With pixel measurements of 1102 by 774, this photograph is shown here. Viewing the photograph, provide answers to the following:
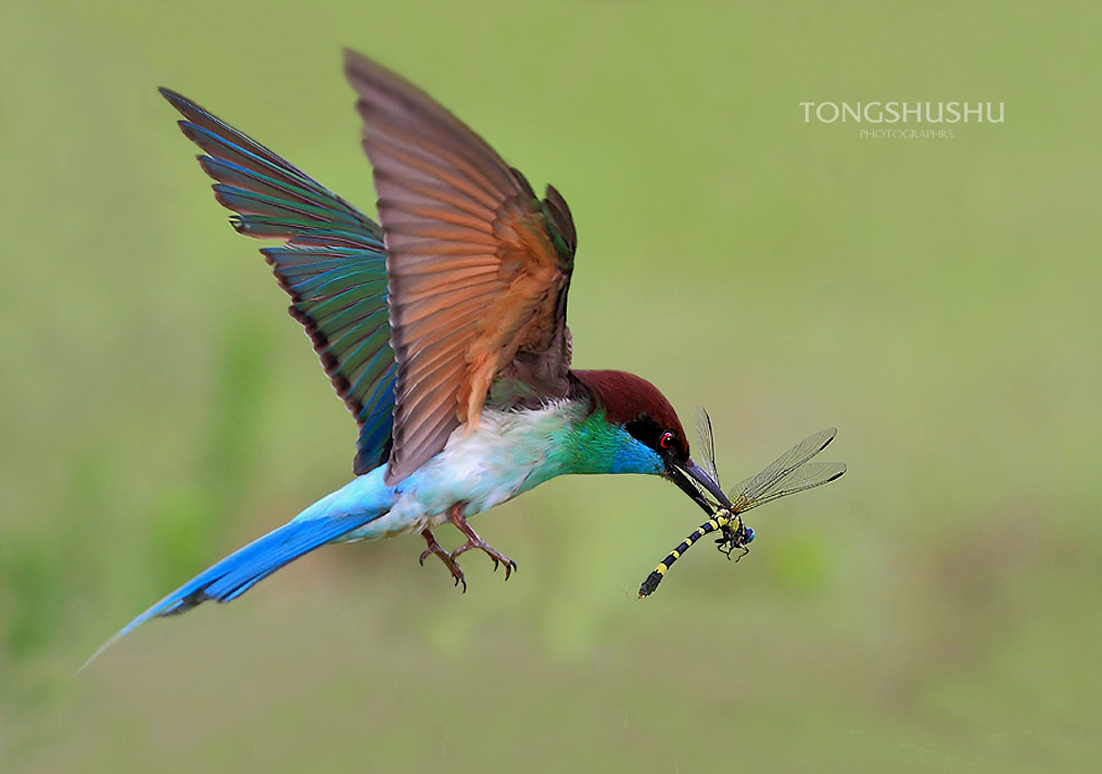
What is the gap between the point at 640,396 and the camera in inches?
112

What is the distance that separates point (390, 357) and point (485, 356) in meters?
0.50

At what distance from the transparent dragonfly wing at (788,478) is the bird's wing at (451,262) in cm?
70

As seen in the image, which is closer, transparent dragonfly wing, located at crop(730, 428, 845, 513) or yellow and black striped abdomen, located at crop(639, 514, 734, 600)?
yellow and black striped abdomen, located at crop(639, 514, 734, 600)

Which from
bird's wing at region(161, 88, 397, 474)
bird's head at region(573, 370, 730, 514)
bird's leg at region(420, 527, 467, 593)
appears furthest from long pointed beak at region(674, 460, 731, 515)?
bird's wing at region(161, 88, 397, 474)

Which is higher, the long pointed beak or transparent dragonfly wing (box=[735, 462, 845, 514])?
the long pointed beak

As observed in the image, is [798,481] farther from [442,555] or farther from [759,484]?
[442,555]

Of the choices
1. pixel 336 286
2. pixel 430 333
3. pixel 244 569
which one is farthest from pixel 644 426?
pixel 244 569

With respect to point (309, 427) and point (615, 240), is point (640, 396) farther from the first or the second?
point (615, 240)

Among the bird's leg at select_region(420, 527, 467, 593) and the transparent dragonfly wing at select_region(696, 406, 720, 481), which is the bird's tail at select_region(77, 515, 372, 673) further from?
the transparent dragonfly wing at select_region(696, 406, 720, 481)

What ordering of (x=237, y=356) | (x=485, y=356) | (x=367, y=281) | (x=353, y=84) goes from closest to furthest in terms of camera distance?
(x=353, y=84) → (x=485, y=356) → (x=367, y=281) → (x=237, y=356)

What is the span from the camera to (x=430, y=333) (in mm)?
2404

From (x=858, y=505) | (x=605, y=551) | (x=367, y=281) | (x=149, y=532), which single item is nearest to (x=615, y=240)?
(x=858, y=505)

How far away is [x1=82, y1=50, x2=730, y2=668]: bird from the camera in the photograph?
2.17m

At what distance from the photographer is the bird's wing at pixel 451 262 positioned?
6.67 ft
